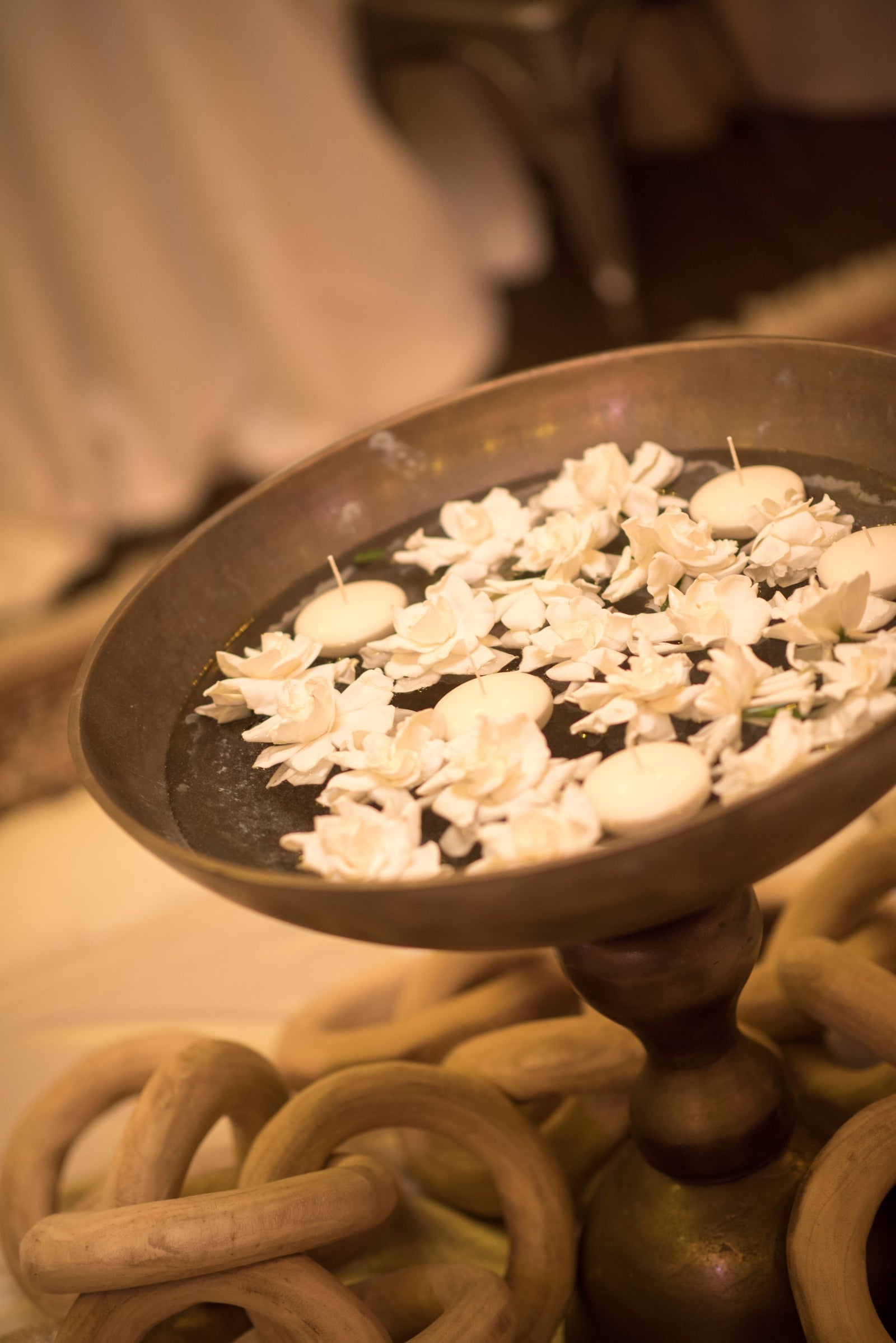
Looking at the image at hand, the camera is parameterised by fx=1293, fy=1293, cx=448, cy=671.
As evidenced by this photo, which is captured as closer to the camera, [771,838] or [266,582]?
[771,838]

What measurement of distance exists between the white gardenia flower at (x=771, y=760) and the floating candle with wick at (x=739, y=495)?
19 centimetres

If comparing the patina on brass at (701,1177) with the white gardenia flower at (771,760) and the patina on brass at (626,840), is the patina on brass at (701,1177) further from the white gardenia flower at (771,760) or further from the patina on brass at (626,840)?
the white gardenia flower at (771,760)

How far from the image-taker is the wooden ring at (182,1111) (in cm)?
68

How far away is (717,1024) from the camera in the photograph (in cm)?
70

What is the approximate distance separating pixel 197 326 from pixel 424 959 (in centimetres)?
160

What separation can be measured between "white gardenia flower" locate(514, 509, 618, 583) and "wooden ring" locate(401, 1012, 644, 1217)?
0.91 ft

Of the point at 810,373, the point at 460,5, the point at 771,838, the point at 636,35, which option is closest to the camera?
the point at 771,838

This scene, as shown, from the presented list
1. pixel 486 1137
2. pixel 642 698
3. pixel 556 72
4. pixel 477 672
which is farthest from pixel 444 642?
pixel 556 72

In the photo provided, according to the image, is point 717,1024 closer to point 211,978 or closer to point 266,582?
point 266,582

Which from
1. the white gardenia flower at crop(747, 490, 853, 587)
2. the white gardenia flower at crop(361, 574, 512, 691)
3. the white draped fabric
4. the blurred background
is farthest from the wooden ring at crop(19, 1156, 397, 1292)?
the white draped fabric

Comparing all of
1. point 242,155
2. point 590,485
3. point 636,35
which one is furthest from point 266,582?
point 636,35

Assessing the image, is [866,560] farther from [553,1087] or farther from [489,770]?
[553,1087]

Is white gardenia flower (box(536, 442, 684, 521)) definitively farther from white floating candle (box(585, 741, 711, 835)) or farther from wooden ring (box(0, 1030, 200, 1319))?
wooden ring (box(0, 1030, 200, 1319))

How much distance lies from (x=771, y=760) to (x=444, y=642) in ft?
0.70
